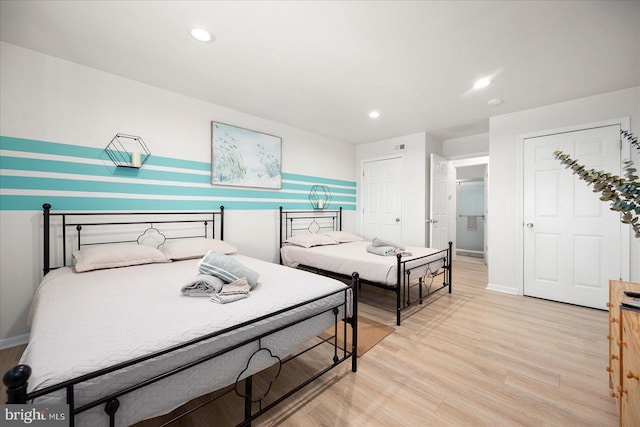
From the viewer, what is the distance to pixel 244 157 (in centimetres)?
368

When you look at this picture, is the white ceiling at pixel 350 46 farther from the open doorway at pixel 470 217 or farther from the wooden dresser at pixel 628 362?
the open doorway at pixel 470 217

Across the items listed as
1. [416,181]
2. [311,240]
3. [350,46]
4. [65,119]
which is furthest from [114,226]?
[416,181]

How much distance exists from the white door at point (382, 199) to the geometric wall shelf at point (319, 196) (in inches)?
36.5

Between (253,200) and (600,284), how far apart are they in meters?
4.55

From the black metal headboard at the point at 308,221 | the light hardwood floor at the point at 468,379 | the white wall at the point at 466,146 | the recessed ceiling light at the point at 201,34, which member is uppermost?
the recessed ceiling light at the point at 201,34

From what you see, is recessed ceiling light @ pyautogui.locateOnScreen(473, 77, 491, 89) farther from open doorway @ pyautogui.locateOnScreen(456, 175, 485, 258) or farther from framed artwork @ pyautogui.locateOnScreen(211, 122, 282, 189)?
open doorway @ pyautogui.locateOnScreen(456, 175, 485, 258)

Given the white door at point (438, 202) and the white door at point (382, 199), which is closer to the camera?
the white door at point (438, 202)

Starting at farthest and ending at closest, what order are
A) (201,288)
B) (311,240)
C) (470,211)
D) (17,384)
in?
(470,211)
(311,240)
(201,288)
(17,384)

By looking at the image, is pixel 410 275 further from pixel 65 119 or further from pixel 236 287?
pixel 65 119

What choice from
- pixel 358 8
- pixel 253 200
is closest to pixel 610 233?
pixel 358 8

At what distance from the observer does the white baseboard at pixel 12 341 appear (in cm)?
218

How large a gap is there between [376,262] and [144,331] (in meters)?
2.21

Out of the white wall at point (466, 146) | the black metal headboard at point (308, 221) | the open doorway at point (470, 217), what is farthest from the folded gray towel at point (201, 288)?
the open doorway at point (470, 217)

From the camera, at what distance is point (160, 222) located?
2.96 m
